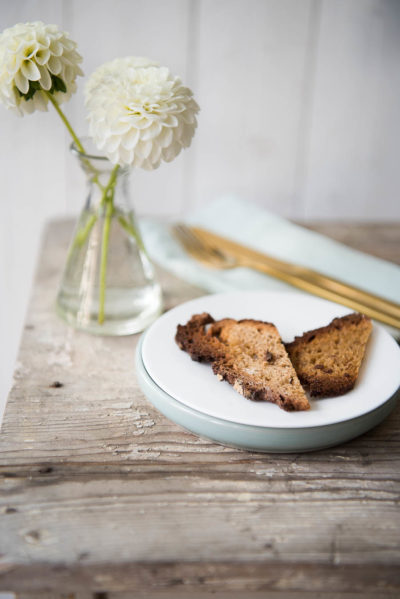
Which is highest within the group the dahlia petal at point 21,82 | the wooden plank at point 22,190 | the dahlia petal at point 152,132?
the dahlia petal at point 21,82

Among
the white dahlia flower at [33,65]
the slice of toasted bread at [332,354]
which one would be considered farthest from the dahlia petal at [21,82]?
the slice of toasted bread at [332,354]

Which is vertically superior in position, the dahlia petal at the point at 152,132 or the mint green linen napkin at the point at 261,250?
the dahlia petal at the point at 152,132

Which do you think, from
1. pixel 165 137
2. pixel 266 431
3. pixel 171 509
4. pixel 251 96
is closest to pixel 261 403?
pixel 266 431

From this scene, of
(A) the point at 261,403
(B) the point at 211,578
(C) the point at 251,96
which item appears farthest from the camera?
(C) the point at 251,96

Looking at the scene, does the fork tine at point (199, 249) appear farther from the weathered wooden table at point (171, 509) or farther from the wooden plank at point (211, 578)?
the wooden plank at point (211, 578)

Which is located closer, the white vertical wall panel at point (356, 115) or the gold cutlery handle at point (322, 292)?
the gold cutlery handle at point (322, 292)

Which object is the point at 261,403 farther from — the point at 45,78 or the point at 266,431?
the point at 45,78
